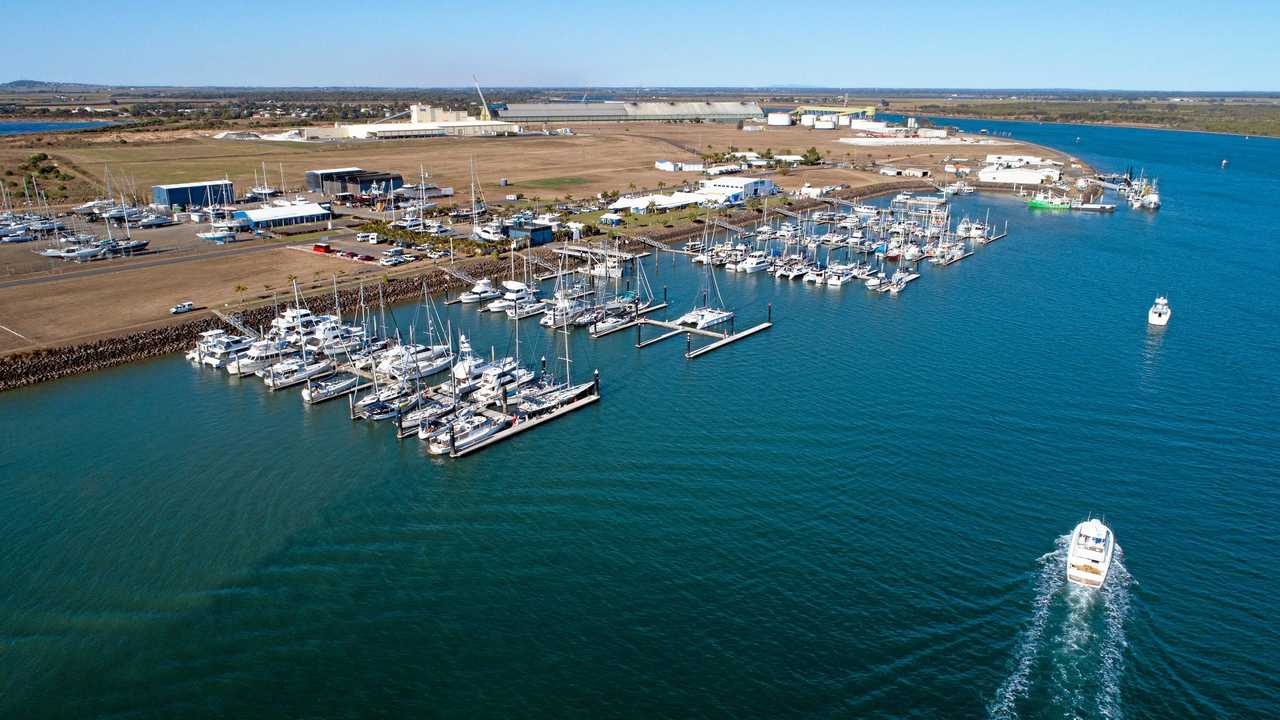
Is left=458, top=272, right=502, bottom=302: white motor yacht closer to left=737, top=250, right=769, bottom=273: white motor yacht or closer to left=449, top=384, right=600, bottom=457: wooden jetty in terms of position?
left=449, top=384, right=600, bottom=457: wooden jetty

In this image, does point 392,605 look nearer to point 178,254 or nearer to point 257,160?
point 178,254

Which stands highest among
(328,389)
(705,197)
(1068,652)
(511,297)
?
(705,197)

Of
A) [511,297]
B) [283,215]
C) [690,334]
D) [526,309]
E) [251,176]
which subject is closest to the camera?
[690,334]

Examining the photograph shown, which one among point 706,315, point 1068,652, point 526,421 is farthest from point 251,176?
point 1068,652

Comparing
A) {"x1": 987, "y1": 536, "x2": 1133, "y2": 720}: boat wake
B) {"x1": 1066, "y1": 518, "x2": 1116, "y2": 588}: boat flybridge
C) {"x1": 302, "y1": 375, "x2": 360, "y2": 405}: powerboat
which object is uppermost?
{"x1": 302, "y1": 375, "x2": 360, "y2": 405}: powerboat

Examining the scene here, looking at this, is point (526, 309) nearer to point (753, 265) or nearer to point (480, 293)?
point (480, 293)

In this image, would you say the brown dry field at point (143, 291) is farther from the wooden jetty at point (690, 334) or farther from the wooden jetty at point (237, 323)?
the wooden jetty at point (690, 334)

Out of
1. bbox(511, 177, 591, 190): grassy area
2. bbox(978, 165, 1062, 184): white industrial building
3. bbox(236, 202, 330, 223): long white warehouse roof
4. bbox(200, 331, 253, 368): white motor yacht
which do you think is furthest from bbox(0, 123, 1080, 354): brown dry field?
bbox(978, 165, 1062, 184): white industrial building
